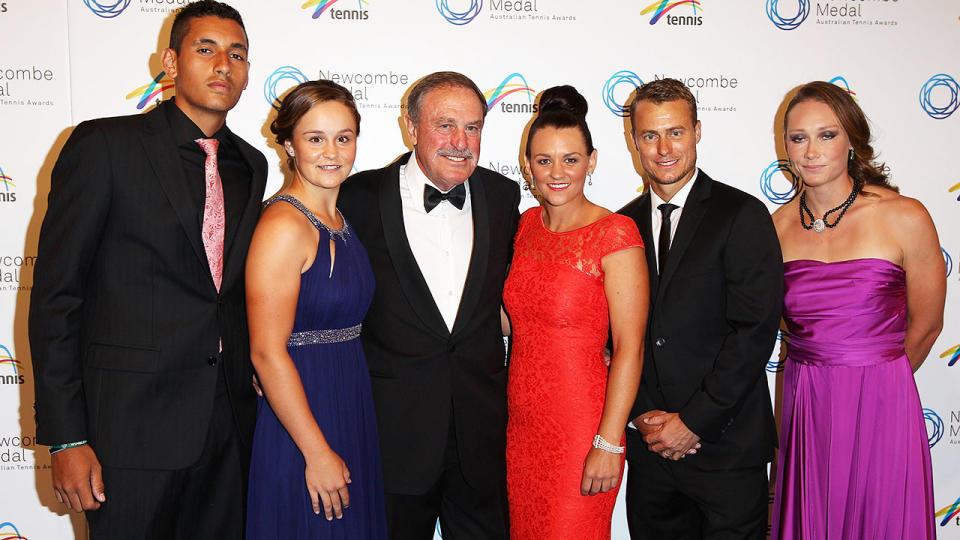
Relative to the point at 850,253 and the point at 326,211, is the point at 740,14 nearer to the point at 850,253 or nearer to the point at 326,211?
the point at 850,253

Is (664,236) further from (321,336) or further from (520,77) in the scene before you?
(520,77)

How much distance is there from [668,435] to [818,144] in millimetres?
1146

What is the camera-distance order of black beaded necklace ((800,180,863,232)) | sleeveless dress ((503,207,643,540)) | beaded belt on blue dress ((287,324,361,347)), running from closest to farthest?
beaded belt on blue dress ((287,324,361,347)) → sleeveless dress ((503,207,643,540)) → black beaded necklace ((800,180,863,232))

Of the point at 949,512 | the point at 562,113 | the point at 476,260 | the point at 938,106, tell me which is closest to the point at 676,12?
the point at 938,106

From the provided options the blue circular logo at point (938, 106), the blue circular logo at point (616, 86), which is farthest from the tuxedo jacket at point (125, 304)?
the blue circular logo at point (938, 106)

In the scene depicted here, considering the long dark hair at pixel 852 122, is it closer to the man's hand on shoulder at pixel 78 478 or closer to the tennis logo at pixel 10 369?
the man's hand on shoulder at pixel 78 478

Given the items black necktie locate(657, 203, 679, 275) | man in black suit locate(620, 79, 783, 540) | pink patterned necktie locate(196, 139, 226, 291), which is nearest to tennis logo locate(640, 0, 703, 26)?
man in black suit locate(620, 79, 783, 540)

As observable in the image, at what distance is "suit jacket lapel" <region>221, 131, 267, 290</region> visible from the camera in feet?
6.44

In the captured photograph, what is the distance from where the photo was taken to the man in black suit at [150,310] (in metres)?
1.80

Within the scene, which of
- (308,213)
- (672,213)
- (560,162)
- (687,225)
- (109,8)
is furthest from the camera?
(109,8)

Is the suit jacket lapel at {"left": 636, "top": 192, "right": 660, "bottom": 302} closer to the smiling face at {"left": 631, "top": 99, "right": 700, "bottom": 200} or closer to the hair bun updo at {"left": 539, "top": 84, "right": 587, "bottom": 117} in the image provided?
the smiling face at {"left": 631, "top": 99, "right": 700, "bottom": 200}

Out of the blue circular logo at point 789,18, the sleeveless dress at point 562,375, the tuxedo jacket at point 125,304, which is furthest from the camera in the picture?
the blue circular logo at point 789,18

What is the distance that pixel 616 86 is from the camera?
3.31 m

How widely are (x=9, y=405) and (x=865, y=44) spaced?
4734mm
